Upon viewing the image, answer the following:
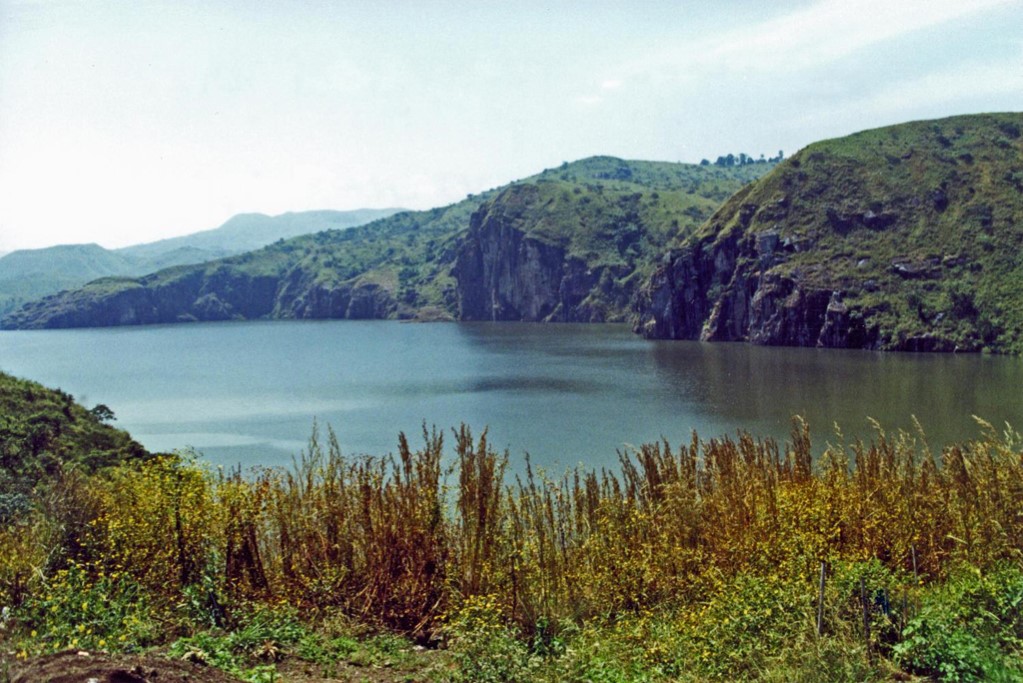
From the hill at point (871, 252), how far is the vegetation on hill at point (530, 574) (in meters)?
84.2

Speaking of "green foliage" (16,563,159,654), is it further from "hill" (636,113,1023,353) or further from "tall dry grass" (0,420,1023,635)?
"hill" (636,113,1023,353)

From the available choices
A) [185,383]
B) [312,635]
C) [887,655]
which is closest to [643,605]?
[887,655]

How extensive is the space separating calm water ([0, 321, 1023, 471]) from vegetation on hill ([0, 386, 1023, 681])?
76.0 feet

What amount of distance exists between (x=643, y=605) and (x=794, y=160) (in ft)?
408

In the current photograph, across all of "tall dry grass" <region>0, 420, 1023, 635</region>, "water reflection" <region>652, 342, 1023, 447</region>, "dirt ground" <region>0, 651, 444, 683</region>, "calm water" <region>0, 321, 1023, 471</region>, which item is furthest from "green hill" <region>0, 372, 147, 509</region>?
"water reflection" <region>652, 342, 1023, 447</region>

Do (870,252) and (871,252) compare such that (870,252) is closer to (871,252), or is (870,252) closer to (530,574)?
(871,252)

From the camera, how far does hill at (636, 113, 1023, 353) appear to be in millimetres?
92062

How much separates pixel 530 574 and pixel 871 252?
104m

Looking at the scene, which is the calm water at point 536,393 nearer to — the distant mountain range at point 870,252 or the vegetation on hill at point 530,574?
the distant mountain range at point 870,252

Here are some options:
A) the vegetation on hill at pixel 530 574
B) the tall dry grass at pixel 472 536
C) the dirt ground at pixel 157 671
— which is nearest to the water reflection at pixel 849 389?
the tall dry grass at pixel 472 536

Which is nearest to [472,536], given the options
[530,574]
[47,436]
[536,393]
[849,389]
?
[530,574]

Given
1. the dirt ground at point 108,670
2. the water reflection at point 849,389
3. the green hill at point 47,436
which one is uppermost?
the dirt ground at point 108,670

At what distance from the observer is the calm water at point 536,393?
46125mm

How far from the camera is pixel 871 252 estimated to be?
10338cm
